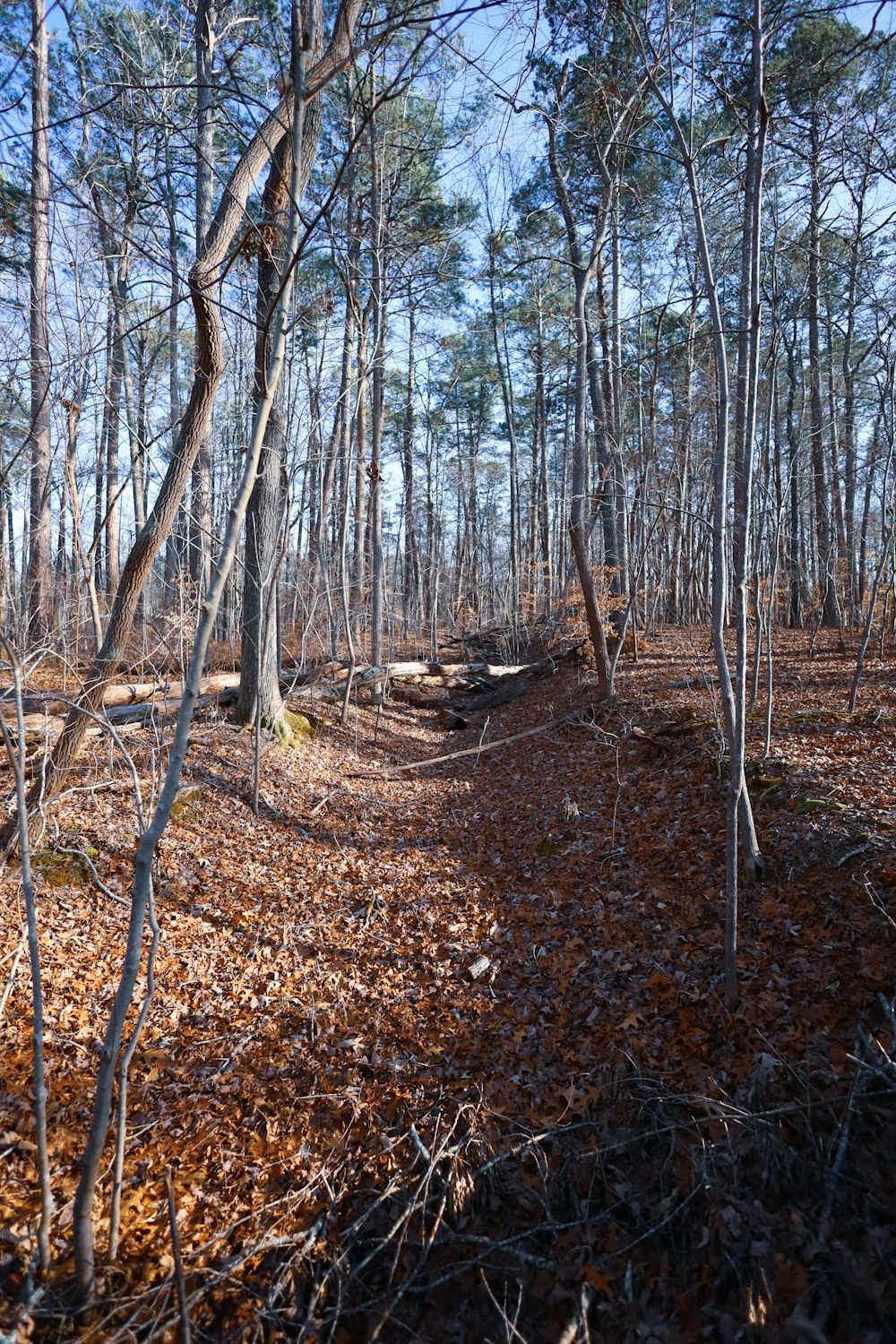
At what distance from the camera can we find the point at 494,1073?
141 inches

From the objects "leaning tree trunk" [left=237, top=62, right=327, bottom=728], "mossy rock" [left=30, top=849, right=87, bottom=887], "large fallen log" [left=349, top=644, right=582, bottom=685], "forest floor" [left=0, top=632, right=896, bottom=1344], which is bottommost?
"forest floor" [left=0, top=632, right=896, bottom=1344]

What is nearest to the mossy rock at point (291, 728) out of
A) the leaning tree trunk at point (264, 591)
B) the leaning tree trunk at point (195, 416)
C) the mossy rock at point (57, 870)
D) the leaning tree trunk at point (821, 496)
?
the leaning tree trunk at point (264, 591)

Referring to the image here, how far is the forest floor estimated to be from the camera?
7.86 feet

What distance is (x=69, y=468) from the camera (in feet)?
19.7

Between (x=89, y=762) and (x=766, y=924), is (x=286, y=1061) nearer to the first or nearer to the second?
(x=766, y=924)

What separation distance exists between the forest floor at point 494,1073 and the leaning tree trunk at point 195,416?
3.78 ft

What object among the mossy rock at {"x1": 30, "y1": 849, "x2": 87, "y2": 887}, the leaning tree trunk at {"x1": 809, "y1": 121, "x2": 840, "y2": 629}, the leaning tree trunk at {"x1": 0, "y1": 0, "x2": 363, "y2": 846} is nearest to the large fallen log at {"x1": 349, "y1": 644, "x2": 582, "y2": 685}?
the leaning tree trunk at {"x1": 809, "y1": 121, "x2": 840, "y2": 629}

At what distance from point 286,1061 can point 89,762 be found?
4082 mm

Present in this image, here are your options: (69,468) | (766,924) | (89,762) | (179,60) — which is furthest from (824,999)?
(179,60)

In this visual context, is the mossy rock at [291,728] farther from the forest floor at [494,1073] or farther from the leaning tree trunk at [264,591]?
the forest floor at [494,1073]

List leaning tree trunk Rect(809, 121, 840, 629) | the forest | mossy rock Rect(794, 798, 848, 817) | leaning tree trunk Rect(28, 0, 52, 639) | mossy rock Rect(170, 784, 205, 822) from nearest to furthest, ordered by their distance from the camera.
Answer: the forest
mossy rock Rect(794, 798, 848, 817)
mossy rock Rect(170, 784, 205, 822)
leaning tree trunk Rect(28, 0, 52, 639)
leaning tree trunk Rect(809, 121, 840, 629)

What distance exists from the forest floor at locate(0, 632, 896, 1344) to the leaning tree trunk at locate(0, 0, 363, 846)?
1153 millimetres

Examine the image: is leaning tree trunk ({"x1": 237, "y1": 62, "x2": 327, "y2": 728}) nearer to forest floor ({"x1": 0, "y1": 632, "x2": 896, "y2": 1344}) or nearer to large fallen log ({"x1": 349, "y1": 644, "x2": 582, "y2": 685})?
forest floor ({"x1": 0, "y1": 632, "x2": 896, "y2": 1344})

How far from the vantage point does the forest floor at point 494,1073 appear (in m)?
2.39
